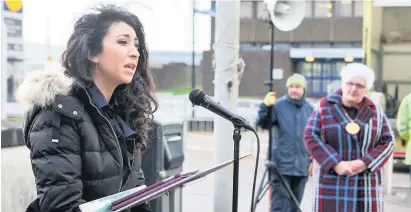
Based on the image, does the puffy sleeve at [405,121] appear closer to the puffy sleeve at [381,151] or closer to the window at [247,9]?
the puffy sleeve at [381,151]

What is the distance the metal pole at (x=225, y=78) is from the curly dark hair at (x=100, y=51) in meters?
2.73

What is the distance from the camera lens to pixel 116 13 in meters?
2.40

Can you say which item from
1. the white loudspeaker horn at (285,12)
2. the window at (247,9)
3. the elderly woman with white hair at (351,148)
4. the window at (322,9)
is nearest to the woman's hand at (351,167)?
the elderly woman with white hair at (351,148)

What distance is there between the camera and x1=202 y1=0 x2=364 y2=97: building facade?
27438 mm

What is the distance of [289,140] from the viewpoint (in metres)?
6.12

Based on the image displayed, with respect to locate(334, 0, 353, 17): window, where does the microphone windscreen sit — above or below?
A: below

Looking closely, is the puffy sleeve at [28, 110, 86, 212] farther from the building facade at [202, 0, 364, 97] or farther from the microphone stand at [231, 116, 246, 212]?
the building facade at [202, 0, 364, 97]

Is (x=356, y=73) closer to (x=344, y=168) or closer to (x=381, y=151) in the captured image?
(x=381, y=151)

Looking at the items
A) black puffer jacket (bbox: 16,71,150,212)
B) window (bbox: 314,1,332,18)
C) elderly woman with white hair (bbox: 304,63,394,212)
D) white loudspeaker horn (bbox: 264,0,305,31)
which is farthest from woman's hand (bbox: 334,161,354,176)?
window (bbox: 314,1,332,18)

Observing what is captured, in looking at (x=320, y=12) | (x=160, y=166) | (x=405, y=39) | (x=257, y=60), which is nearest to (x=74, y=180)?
(x=160, y=166)

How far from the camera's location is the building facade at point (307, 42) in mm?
27438

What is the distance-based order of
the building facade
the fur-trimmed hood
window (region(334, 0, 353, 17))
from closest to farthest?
the fur-trimmed hood, the building facade, window (region(334, 0, 353, 17))

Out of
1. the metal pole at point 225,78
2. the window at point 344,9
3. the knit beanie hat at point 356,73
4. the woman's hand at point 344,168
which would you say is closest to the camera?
the woman's hand at point 344,168

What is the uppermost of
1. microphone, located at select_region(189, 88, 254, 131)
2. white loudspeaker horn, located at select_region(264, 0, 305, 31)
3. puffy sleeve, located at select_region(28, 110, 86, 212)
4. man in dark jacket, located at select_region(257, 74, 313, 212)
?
white loudspeaker horn, located at select_region(264, 0, 305, 31)
